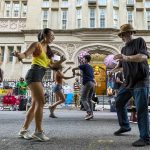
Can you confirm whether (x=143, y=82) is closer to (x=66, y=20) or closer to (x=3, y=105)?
(x=3, y=105)

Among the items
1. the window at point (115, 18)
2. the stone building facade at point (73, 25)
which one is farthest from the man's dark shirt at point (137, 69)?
the window at point (115, 18)

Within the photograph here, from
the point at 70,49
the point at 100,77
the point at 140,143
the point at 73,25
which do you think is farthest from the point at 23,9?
the point at 140,143

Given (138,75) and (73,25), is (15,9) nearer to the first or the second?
(73,25)

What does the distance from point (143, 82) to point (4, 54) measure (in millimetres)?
24764

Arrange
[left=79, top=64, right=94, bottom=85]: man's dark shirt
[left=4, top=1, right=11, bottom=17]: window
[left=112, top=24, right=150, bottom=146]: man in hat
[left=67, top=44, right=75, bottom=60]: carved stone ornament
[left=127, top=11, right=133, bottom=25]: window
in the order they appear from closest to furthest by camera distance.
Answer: [left=112, top=24, right=150, bottom=146]: man in hat
[left=79, top=64, right=94, bottom=85]: man's dark shirt
[left=67, top=44, right=75, bottom=60]: carved stone ornament
[left=127, top=11, right=133, bottom=25]: window
[left=4, top=1, right=11, bottom=17]: window

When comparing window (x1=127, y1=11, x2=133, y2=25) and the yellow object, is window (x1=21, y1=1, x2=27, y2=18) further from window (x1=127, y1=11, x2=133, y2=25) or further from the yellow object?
the yellow object

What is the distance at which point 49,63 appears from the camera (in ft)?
16.5

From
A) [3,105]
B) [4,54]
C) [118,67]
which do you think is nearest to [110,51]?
[4,54]

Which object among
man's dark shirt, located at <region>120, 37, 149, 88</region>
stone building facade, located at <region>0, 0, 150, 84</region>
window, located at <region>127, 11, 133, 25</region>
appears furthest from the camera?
window, located at <region>127, 11, 133, 25</region>

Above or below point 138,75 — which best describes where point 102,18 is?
above

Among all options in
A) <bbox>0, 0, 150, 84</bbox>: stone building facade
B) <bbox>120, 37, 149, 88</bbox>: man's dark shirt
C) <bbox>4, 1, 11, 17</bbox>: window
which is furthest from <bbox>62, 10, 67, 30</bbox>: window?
<bbox>120, 37, 149, 88</bbox>: man's dark shirt

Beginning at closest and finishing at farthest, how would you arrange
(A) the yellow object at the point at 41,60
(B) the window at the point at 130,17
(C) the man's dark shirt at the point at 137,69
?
(C) the man's dark shirt at the point at 137,69 < (A) the yellow object at the point at 41,60 < (B) the window at the point at 130,17

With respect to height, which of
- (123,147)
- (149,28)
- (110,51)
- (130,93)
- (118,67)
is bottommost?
(123,147)

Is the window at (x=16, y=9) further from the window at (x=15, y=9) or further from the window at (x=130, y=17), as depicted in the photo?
the window at (x=130, y=17)
